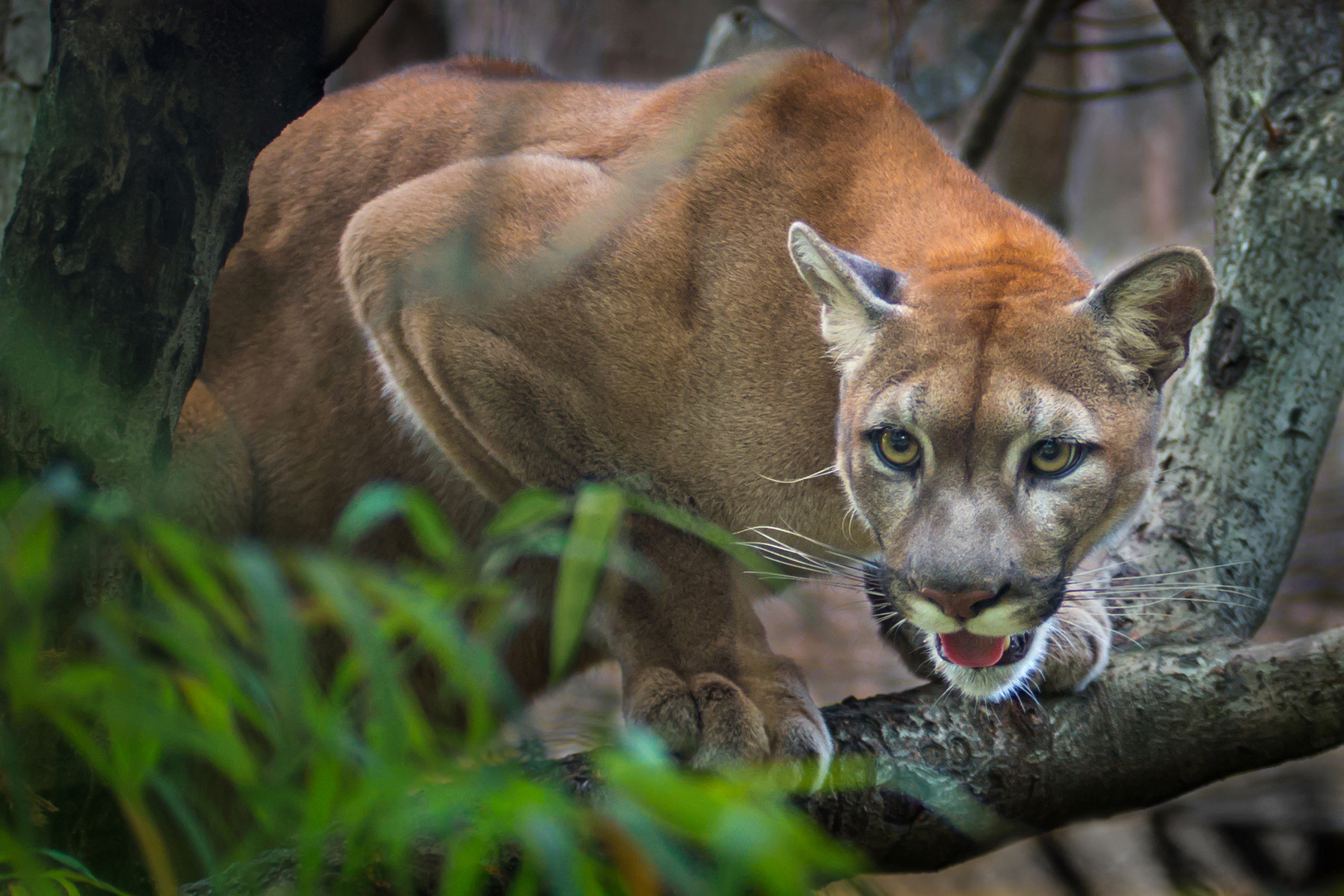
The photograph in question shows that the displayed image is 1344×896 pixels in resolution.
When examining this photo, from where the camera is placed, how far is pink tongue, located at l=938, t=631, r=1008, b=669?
2193mm

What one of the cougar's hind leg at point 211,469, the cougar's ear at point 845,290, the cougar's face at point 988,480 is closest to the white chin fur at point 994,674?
the cougar's face at point 988,480

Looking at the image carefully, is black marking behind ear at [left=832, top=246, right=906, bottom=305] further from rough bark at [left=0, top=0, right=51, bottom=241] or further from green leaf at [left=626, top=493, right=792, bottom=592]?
rough bark at [left=0, top=0, right=51, bottom=241]

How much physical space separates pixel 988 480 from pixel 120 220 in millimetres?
1596

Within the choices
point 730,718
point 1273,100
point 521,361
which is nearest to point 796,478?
point 730,718

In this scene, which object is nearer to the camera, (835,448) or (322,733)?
(322,733)

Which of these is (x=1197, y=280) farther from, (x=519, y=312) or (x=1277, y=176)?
(x=519, y=312)

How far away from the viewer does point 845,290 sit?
92.2 inches

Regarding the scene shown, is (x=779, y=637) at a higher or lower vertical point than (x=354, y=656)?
lower

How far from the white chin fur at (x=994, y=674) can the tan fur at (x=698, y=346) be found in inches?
2.4

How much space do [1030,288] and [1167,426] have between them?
788mm

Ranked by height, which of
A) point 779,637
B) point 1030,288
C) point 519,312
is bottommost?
point 779,637

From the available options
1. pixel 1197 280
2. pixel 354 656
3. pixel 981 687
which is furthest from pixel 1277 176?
pixel 354 656

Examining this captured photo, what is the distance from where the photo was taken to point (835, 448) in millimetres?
2529

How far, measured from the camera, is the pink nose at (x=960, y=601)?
2.03 m
